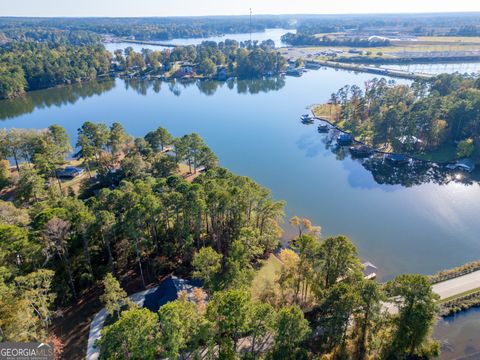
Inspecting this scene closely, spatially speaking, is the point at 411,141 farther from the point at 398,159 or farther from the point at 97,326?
the point at 97,326

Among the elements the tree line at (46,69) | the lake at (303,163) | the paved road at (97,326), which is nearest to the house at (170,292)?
the paved road at (97,326)

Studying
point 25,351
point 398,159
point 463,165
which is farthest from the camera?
point 398,159

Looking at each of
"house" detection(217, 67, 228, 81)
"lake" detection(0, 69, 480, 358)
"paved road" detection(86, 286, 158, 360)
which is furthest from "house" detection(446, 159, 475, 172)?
"house" detection(217, 67, 228, 81)

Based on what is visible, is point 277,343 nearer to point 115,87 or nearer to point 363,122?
point 363,122

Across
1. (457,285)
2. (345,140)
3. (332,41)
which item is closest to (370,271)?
(457,285)

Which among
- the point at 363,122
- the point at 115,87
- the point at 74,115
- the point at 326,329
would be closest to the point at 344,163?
the point at 363,122

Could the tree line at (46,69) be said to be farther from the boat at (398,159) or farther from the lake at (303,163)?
the boat at (398,159)
